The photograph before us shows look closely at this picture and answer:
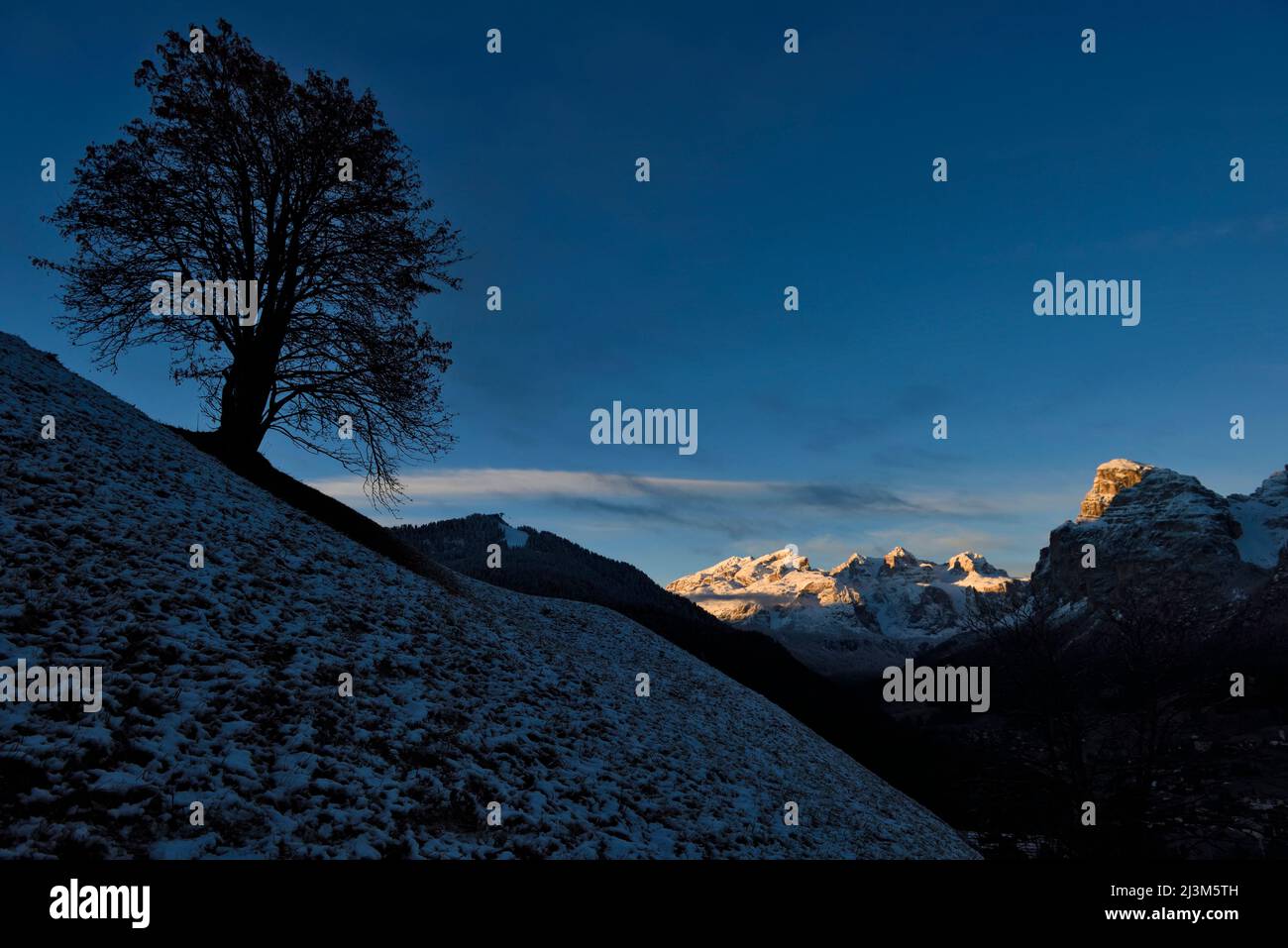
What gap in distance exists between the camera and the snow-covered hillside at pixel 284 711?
6.71 metres

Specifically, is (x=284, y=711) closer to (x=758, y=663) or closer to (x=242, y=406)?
(x=242, y=406)

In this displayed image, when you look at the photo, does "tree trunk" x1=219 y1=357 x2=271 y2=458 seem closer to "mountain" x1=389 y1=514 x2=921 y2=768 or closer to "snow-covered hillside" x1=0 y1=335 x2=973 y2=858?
"snow-covered hillside" x1=0 y1=335 x2=973 y2=858

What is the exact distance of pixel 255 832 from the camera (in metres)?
6.56

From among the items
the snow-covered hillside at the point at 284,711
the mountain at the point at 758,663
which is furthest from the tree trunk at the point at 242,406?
the mountain at the point at 758,663

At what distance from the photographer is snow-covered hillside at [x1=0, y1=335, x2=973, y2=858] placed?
6707mm

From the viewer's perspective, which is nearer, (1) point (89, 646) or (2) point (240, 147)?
(1) point (89, 646)

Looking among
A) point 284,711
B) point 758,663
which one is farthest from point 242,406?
point 758,663

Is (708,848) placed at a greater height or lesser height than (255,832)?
lesser

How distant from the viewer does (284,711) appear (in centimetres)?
870

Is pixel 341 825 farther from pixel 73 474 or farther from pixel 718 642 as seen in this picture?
pixel 718 642

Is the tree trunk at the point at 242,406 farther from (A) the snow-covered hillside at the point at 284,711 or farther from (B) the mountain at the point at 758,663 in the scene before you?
(B) the mountain at the point at 758,663

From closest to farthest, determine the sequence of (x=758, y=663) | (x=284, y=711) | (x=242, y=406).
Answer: (x=284, y=711) → (x=242, y=406) → (x=758, y=663)
